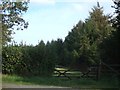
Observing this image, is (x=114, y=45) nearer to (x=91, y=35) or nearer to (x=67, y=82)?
(x=67, y=82)

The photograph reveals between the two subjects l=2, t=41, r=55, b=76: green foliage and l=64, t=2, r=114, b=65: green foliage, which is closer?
l=2, t=41, r=55, b=76: green foliage

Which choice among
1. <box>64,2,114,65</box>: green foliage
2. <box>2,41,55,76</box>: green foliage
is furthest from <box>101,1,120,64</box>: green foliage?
<box>64,2,114,65</box>: green foliage

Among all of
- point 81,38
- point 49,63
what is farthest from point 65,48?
point 49,63

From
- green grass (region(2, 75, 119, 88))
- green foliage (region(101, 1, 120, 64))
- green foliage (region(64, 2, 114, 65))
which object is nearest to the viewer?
green grass (region(2, 75, 119, 88))

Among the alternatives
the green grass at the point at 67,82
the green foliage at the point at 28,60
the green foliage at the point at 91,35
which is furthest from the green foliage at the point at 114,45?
the green foliage at the point at 91,35

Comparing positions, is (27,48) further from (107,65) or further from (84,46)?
(84,46)

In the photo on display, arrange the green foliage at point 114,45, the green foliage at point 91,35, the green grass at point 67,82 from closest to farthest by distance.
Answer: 1. the green grass at point 67,82
2. the green foliage at point 114,45
3. the green foliage at point 91,35

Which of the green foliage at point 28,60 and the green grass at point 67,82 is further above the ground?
the green foliage at point 28,60

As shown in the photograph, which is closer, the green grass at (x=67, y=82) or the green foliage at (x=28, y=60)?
the green grass at (x=67, y=82)

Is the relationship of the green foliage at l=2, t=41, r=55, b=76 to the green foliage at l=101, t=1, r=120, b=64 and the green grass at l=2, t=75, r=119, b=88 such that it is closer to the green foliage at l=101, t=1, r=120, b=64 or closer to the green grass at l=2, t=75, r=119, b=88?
the green grass at l=2, t=75, r=119, b=88

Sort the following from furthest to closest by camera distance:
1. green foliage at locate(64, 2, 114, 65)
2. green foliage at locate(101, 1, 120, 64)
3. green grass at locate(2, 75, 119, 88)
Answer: green foliage at locate(64, 2, 114, 65)
green foliage at locate(101, 1, 120, 64)
green grass at locate(2, 75, 119, 88)

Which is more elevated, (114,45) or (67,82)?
(114,45)

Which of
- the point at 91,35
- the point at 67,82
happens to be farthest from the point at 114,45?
the point at 91,35

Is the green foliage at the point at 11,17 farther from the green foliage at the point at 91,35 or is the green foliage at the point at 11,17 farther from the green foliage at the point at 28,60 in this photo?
the green foliage at the point at 91,35
